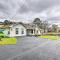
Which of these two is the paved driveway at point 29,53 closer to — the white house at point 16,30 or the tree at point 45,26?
the white house at point 16,30

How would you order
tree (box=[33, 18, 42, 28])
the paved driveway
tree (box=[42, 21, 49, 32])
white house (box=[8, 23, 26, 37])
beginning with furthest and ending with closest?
tree (box=[33, 18, 42, 28]), tree (box=[42, 21, 49, 32]), white house (box=[8, 23, 26, 37]), the paved driveway

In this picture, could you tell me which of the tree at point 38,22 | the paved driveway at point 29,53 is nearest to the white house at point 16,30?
the paved driveway at point 29,53

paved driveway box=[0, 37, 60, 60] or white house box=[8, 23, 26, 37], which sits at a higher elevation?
white house box=[8, 23, 26, 37]

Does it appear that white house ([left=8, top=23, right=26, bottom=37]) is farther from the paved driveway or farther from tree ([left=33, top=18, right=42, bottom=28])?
tree ([left=33, top=18, right=42, bottom=28])

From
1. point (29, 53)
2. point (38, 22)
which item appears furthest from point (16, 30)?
point (38, 22)

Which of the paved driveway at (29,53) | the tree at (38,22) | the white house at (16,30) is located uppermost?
the tree at (38,22)

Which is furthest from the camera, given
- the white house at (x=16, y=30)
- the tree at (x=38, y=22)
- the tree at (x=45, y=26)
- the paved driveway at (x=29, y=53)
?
the tree at (x=38, y=22)

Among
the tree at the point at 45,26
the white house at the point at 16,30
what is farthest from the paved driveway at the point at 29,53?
the tree at the point at 45,26

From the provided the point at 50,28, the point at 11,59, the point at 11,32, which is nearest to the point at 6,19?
the point at 11,32

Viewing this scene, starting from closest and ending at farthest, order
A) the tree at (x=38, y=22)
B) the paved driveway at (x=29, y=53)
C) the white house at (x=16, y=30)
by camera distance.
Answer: the paved driveway at (x=29, y=53)
the white house at (x=16, y=30)
the tree at (x=38, y=22)

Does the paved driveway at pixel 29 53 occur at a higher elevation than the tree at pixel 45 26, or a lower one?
lower

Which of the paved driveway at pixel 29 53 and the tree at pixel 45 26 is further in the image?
the tree at pixel 45 26

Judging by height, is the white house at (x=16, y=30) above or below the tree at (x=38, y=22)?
below

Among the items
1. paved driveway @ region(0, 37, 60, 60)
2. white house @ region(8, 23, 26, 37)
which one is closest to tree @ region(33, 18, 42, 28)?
white house @ region(8, 23, 26, 37)
